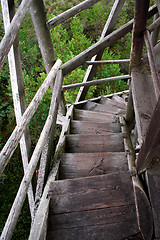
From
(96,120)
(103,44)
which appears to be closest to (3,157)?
(103,44)

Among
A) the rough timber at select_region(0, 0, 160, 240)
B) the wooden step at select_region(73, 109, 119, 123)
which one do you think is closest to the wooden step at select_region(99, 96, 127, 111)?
the wooden step at select_region(73, 109, 119, 123)

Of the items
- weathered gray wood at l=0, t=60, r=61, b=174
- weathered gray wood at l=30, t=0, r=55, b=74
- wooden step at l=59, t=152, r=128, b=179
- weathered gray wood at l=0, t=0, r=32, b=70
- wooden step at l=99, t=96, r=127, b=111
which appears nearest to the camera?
weathered gray wood at l=0, t=60, r=61, b=174

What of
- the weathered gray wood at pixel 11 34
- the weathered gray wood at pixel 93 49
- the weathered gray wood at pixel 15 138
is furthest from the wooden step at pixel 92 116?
the weathered gray wood at pixel 11 34

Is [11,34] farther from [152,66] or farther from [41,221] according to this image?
[41,221]

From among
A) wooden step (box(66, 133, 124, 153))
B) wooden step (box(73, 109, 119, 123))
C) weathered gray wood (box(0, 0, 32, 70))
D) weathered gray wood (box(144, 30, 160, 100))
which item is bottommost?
wooden step (box(73, 109, 119, 123))

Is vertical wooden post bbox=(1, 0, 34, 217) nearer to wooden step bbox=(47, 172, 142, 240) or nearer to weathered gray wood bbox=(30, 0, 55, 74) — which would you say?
weathered gray wood bbox=(30, 0, 55, 74)

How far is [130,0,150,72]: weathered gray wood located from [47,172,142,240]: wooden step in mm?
1337

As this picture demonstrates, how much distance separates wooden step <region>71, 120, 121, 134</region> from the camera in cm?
324

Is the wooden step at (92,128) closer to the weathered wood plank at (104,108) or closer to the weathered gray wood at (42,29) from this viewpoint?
the weathered wood plank at (104,108)

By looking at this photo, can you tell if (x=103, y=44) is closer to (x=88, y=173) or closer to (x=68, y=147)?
(x=68, y=147)

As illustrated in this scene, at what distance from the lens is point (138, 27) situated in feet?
6.41

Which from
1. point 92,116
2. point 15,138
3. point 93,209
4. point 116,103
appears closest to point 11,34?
point 15,138

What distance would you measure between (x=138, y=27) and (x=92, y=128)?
1.77 meters

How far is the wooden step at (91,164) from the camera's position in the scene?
6.88ft
